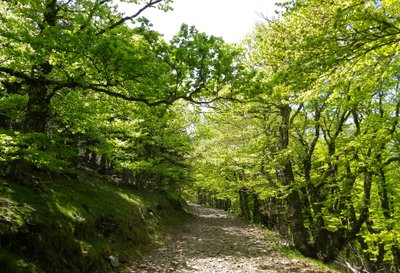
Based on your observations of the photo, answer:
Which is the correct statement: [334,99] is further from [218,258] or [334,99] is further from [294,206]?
[218,258]

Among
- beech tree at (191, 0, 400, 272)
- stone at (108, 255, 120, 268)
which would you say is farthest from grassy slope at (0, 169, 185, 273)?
beech tree at (191, 0, 400, 272)

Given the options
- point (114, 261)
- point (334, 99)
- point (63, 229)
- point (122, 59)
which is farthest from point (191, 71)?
point (114, 261)

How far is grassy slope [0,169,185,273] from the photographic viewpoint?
7.79 meters

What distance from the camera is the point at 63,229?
9.62m

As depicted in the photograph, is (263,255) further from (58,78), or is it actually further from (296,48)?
(58,78)

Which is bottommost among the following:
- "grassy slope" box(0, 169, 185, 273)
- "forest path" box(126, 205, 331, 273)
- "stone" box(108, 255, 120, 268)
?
"forest path" box(126, 205, 331, 273)

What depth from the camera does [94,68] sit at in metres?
7.61

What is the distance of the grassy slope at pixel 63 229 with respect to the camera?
307 inches

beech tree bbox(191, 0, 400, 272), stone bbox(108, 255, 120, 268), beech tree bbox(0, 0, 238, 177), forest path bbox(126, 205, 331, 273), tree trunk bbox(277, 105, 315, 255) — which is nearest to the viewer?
beech tree bbox(0, 0, 238, 177)

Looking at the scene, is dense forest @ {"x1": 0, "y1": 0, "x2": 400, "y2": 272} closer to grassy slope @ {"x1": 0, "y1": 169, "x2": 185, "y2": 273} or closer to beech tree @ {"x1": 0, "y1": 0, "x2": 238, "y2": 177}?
beech tree @ {"x1": 0, "y1": 0, "x2": 238, "y2": 177}

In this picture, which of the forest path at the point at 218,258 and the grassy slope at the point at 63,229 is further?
the forest path at the point at 218,258

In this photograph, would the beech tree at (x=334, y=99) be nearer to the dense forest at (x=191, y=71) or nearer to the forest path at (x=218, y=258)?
the dense forest at (x=191, y=71)

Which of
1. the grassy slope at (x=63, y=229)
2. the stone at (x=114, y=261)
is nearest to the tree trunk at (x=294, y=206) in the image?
the grassy slope at (x=63, y=229)

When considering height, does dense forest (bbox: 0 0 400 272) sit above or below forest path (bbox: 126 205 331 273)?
above
